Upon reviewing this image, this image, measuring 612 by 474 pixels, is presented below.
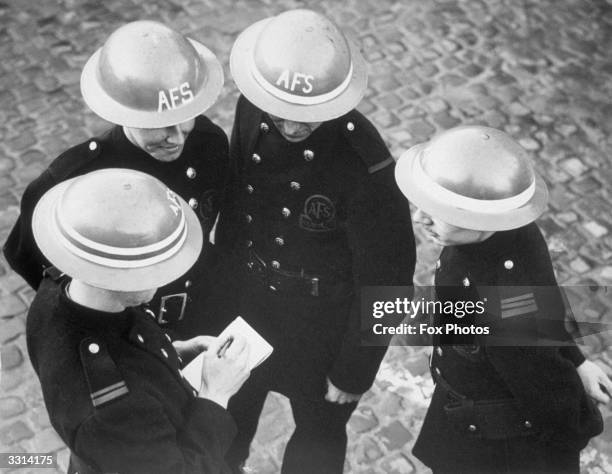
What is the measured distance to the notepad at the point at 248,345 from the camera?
4.23m

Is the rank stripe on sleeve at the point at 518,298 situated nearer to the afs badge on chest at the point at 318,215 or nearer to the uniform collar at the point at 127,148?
the afs badge on chest at the point at 318,215

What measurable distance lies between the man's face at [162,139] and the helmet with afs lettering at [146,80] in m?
0.13

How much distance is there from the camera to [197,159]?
15.2ft

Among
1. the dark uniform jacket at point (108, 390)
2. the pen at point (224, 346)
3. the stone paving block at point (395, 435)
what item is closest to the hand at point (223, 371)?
the pen at point (224, 346)

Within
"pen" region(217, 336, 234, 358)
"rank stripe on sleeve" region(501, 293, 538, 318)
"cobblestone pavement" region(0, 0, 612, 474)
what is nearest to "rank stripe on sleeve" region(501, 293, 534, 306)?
"rank stripe on sleeve" region(501, 293, 538, 318)

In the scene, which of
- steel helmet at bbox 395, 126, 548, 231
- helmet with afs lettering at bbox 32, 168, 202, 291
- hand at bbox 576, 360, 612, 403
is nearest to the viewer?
helmet with afs lettering at bbox 32, 168, 202, 291

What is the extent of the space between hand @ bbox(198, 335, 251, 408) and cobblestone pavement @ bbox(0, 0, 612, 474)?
1.71 m

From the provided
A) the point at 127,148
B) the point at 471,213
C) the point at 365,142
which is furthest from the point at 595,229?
the point at 127,148

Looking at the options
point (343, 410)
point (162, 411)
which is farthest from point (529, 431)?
point (162, 411)

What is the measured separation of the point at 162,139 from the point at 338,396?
1715mm

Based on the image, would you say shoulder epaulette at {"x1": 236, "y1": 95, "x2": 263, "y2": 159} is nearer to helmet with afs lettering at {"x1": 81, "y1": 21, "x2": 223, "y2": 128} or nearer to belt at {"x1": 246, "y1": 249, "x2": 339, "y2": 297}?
helmet with afs lettering at {"x1": 81, "y1": 21, "x2": 223, "y2": 128}

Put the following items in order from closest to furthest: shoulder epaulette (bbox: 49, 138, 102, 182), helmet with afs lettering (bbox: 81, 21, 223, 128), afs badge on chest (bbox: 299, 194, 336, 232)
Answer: helmet with afs lettering (bbox: 81, 21, 223, 128)
shoulder epaulette (bbox: 49, 138, 102, 182)
afs badge on chest (bbox: 299, 194, 336, 232)

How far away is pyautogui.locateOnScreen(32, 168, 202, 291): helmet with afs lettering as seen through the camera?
10.6ft

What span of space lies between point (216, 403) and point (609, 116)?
5.83m
